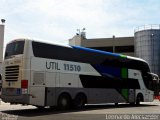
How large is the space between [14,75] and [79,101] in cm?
499

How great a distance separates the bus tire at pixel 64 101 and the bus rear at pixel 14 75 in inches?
110

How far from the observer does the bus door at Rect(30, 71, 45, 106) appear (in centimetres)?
1989

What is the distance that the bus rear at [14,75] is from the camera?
1964 cm

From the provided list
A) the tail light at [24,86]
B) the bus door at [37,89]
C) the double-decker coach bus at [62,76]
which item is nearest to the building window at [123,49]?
the double-decker coach bus at [62,76]

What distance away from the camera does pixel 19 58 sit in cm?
2005

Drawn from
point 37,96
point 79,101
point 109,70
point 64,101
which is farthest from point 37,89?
point 109,70

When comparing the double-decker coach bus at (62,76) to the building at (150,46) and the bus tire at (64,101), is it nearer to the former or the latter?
the bus tire at (64,101)

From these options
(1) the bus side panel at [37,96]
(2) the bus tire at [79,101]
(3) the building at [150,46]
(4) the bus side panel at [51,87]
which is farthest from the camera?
(3) the building at [150,46]

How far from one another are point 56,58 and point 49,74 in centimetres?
106

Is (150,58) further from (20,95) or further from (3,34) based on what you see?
(20,95)

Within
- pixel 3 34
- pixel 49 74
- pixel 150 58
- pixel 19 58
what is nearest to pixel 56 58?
pixel 49 74

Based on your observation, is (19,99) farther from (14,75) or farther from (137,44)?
(137,44)

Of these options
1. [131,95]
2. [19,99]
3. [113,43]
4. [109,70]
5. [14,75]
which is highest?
[113,43]

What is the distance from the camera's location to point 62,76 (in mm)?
22062
